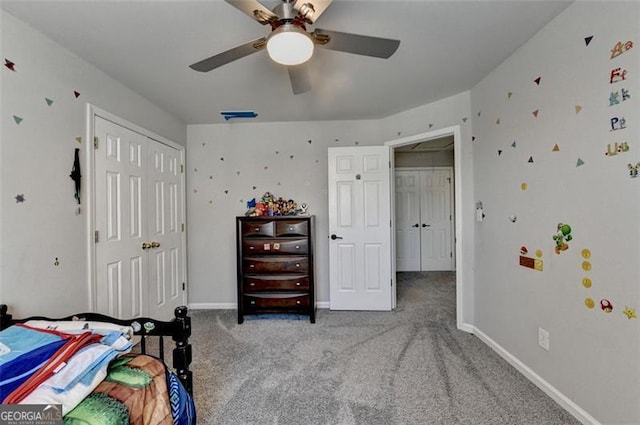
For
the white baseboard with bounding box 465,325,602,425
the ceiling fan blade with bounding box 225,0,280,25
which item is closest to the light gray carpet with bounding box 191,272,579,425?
the white baseboard with bounding box 465,325,602,425

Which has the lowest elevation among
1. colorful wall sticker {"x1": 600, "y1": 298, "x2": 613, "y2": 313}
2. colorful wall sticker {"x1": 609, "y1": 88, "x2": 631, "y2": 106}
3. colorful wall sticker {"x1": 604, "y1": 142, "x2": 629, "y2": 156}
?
colorful wall sticker {"x1": 600, "y1": 298, "x2": 613, "y2": 313}

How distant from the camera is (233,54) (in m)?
1.50

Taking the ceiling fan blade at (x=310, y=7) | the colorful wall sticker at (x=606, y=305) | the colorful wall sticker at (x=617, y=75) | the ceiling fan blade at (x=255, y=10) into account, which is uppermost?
the ceiling fan blade at (x=310, y=7)

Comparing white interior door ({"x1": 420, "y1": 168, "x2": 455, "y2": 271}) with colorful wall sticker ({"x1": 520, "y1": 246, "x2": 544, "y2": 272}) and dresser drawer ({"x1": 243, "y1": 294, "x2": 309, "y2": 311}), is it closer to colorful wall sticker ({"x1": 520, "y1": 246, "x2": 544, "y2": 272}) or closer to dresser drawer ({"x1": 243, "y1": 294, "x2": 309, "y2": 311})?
dresser drawer ({"x1": 243, "y1": 294, "x2": 309, "y2": 311})

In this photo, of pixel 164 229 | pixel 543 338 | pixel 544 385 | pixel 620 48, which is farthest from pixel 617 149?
pixel 164 229

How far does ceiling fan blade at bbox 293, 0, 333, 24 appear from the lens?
122 centimetres

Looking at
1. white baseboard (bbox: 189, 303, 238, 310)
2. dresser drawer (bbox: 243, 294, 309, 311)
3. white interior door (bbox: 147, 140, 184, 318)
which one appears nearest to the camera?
white interior door (bbox: 147, 140, 184, 318)

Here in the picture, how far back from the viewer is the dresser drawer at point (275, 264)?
312 centimetres

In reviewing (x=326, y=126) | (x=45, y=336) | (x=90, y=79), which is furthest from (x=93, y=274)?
(x=326, y=126)

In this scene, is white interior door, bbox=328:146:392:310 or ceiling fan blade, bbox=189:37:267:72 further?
white interior door, bbox=328:146:392:310

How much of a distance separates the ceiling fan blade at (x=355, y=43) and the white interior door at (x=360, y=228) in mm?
1916

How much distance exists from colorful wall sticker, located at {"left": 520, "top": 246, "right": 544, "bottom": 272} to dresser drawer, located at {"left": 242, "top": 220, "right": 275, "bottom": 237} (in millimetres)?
2231

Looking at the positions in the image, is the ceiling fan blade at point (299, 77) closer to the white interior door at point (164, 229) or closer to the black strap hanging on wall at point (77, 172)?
the black strap hanging on wall at point (77, 172)

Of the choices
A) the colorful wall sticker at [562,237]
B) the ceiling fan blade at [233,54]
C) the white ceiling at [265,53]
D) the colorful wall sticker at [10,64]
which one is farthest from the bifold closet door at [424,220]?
the colorful wall sticker at [10,64]
